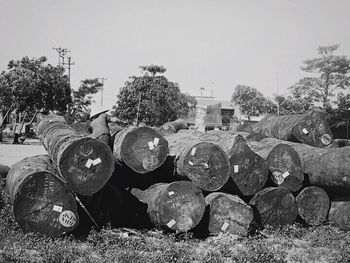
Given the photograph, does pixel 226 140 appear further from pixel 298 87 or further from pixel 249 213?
pixel 298 87

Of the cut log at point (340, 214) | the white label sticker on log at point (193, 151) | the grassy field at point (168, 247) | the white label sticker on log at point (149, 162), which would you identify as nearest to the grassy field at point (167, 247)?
the grassy field at point (168, 247)

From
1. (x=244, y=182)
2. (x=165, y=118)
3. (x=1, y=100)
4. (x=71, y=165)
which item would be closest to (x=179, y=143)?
(x=244, y=182)

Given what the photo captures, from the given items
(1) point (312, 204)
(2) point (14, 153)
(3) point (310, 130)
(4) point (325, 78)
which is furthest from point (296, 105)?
(1) point (312, 204)

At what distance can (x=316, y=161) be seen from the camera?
26.3ft

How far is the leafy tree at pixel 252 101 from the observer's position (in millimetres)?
50156

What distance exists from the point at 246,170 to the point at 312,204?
1.66 m

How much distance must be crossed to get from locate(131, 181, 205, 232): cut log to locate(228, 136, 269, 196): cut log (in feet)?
3.37

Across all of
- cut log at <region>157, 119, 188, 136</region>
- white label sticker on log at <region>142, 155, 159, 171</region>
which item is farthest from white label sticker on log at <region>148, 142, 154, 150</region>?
cut log at <region>157, 119, 188, 136</region>

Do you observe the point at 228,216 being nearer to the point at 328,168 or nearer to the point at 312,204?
the point at 312,204

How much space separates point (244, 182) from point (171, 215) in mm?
1707

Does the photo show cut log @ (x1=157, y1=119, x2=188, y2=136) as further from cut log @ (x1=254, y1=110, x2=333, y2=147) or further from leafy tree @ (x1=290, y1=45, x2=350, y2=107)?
leafy tree @ (x1=290, y1=45, x2=350, y2=107)

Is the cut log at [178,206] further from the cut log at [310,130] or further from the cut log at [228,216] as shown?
the cut log at [310,130]

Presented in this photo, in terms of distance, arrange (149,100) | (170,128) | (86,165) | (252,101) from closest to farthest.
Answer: (86,165), (170,128), (149,100), (252,101)

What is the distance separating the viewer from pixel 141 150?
7.18 meters
